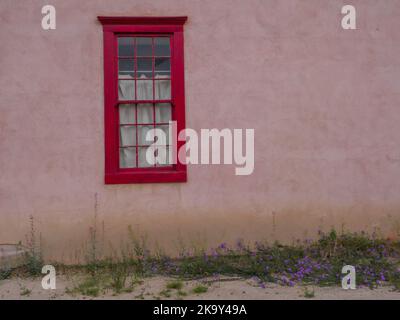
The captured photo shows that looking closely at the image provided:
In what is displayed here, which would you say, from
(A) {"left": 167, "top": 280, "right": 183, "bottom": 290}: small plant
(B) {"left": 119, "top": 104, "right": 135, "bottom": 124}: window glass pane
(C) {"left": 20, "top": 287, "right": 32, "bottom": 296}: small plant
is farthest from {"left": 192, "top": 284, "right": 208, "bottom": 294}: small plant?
(B) {"left": 119, "top": 104, "right": 135, "bottom": 124}: window glass pane

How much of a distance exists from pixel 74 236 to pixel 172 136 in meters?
1.93

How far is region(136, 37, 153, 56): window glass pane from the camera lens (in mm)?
6641

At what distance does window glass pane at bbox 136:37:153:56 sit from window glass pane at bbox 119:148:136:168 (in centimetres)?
137

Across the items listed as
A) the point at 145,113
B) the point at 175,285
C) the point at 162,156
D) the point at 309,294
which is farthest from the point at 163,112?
the point at 309,294

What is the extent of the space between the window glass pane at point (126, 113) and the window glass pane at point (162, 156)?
568 mm

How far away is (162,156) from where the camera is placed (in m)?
6.68

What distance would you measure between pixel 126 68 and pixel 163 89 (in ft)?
1.96

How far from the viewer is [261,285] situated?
5.57m

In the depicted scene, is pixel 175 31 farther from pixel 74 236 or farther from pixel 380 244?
pixel 380 244

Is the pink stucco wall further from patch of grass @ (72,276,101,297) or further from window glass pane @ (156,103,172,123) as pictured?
patch of grass @ (72,276,101,297)

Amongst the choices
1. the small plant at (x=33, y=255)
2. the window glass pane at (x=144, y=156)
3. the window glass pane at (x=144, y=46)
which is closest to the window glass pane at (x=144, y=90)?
the window glass pane at (x=144, y=46)

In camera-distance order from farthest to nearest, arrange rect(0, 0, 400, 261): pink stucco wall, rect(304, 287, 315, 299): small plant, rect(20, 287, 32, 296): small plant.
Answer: rect(0, 0, 400, 261): pink stucco wall, rect(20, 287, 32, 296): small plant, rect(304, 287, 315, 299): small plant

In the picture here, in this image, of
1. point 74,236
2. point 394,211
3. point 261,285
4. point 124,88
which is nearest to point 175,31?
point 124,88

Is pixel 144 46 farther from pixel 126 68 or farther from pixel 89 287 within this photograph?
pixel 89 287
